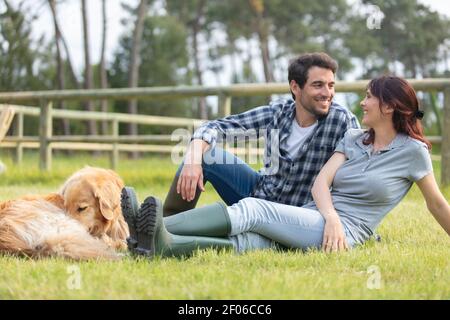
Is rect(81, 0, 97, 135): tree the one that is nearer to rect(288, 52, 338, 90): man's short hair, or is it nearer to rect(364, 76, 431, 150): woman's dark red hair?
rect(288, 52, 338, 90): man's short hair

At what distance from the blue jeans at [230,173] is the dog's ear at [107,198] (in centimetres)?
66

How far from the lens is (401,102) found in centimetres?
332

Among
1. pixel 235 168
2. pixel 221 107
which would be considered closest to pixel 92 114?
pixel 221 107

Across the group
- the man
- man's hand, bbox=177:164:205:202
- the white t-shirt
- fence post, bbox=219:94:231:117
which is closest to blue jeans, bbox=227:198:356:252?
man's hand, bbox=177:164:205:202

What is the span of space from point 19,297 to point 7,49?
54.4 ft

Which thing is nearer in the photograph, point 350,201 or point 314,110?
point 350,201

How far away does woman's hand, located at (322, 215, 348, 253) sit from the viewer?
3.16 metres

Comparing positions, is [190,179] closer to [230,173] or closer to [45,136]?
[230,173]

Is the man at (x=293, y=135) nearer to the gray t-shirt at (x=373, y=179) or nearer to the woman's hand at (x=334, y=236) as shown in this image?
the gray t-shirt at (x=373, y=179)

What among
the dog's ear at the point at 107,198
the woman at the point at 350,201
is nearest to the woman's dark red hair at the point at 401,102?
the woman at the point at 350,201

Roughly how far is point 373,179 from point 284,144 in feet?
2.02

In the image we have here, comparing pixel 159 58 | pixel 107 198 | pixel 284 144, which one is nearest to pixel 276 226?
pixel 284 144

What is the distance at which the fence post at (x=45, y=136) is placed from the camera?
25.7 feet

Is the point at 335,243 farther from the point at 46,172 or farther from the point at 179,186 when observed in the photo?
the point at 46,172
